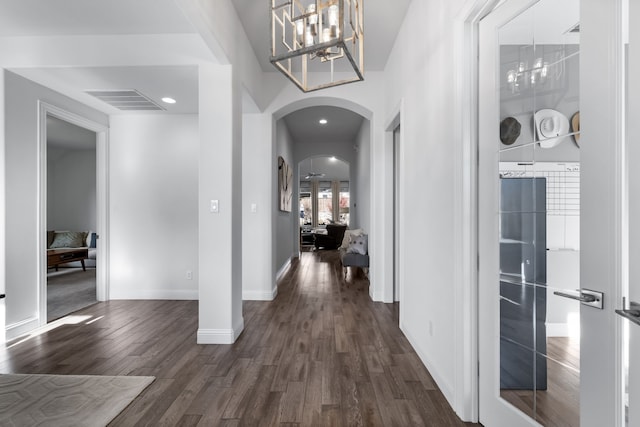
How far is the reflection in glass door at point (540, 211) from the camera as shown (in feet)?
3.96

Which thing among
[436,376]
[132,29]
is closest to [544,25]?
[436,376]

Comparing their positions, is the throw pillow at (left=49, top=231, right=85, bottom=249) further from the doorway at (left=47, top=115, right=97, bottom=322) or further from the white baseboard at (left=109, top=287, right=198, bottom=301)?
the white baseboard at (left=109, top=287, right=198, bottom=301)

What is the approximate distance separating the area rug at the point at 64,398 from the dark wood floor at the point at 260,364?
101mm

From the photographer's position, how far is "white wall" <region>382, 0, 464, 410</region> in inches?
78.5

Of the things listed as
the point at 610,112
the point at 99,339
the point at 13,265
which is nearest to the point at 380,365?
the point at 610,112

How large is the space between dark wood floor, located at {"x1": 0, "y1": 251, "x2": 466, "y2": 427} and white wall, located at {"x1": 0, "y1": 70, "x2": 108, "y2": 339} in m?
0.36

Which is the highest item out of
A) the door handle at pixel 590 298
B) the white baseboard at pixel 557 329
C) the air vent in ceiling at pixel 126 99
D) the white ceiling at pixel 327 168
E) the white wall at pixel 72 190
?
the white ceiling at pixel 327 168

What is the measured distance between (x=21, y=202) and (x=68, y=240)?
15.6 feet

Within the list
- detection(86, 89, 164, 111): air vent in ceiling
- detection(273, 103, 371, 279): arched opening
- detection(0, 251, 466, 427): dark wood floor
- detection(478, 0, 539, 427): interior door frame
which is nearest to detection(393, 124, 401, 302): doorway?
detection(0, 251, 466, 427): dark wood floor

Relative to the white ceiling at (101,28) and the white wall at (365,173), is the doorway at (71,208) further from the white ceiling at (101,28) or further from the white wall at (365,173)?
the white wall at (365,173)

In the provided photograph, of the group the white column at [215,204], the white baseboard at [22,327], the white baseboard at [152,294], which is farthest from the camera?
the white baseboard at [152,294]

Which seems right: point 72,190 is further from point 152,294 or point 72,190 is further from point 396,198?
point 396,198

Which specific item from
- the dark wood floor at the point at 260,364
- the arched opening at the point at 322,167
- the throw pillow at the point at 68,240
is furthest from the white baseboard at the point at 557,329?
the throw pillow at the point at 68,240

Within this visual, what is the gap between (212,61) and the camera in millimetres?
2855
